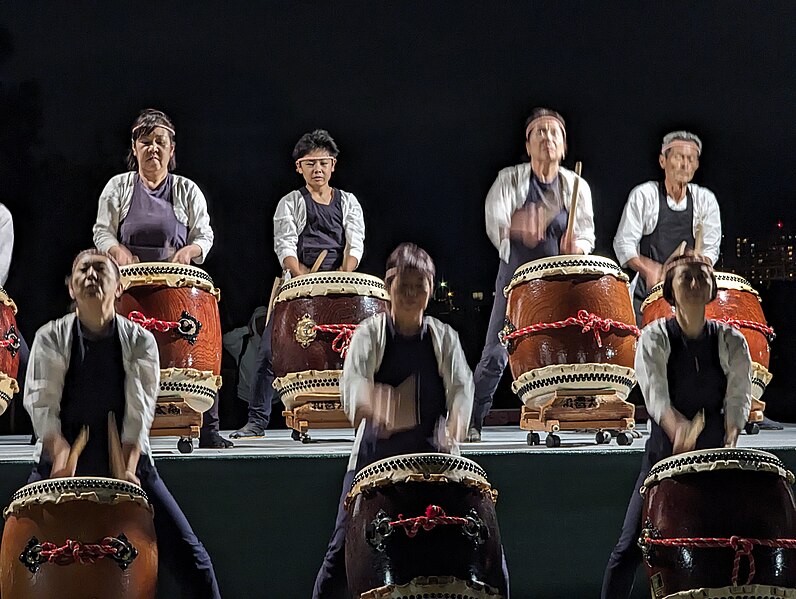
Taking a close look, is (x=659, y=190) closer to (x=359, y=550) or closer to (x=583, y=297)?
(x=583, y=297)

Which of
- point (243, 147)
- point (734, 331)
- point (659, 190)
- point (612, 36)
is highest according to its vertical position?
point (612, 36)

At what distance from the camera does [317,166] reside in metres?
4.32

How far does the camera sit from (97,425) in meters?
2.56

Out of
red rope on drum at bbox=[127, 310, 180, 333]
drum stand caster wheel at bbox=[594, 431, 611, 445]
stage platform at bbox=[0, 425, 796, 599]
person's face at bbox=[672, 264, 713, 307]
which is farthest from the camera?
drum stand caster wheel at bbox=[594, 431, 611, 445]

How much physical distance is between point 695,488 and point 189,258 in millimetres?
1931

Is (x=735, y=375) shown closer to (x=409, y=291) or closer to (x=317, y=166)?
(x=409, y=291)

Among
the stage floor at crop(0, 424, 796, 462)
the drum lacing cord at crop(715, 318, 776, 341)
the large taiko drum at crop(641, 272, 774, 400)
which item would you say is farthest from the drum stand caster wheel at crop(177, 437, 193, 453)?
the drum lacing cord at crop(715, 318, 776, 341)

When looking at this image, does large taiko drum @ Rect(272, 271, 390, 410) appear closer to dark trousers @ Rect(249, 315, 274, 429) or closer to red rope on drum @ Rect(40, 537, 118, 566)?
dark trousers @ Rect(249, 315, 274, 429)

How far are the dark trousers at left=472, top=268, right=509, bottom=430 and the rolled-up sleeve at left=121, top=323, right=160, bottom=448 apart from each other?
1434 millimetres

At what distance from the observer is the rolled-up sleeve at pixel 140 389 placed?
2.56 meters

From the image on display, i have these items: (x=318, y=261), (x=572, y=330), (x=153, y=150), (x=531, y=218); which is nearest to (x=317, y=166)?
(x=318, y=261)

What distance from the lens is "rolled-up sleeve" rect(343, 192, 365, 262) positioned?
4.28m

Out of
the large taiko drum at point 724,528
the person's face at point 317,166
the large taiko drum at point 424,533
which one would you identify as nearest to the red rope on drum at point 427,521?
the large taiko drum at point 424,533

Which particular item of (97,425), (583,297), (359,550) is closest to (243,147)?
(583,297)
